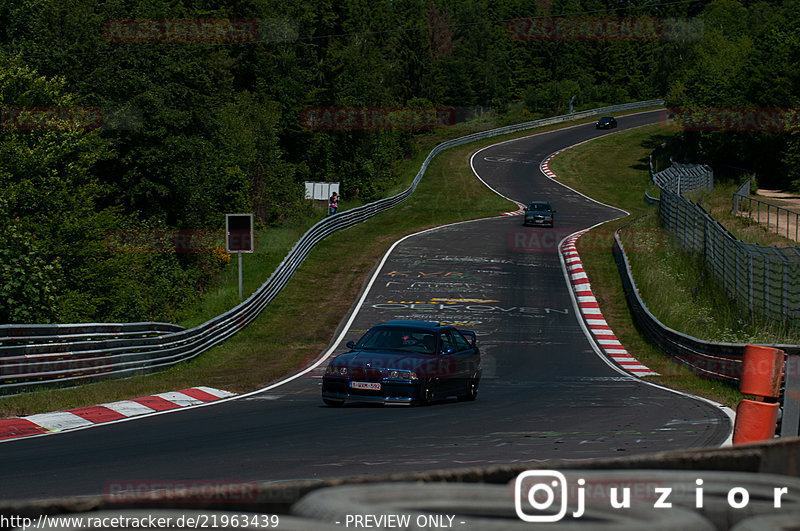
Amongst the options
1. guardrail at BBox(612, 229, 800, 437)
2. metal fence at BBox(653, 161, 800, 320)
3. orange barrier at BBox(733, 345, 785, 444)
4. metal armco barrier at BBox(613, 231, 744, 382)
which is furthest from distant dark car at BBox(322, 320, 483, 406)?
metal fence at BBox(653, 161, 800, 320)

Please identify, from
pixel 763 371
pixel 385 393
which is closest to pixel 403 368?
Result: pixel 385 393

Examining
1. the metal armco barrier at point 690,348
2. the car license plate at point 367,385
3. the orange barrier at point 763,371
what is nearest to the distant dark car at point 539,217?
the metal armco barrier at point 690,348

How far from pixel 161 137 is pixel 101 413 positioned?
105 ft

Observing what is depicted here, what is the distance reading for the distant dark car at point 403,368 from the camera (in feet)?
46.5

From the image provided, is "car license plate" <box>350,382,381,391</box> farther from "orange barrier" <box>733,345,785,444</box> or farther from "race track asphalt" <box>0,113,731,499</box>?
"orange barrier" <box>733,345,785,444</box>

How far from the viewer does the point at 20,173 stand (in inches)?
1468

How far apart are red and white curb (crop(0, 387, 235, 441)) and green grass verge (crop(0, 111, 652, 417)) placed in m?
0.41

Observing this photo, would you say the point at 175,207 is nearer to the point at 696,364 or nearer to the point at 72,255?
the point at 72,255

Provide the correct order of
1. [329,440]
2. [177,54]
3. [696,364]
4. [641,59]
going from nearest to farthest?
[329,440] → [696,364] → [177,54] → [641,59]

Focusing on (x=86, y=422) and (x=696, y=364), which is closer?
(x=86, y=422)

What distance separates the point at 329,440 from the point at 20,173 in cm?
3143

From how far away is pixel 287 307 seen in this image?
30.5 meters

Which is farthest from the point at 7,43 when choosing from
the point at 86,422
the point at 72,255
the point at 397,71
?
the point at 397,71

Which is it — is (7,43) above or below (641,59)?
below
